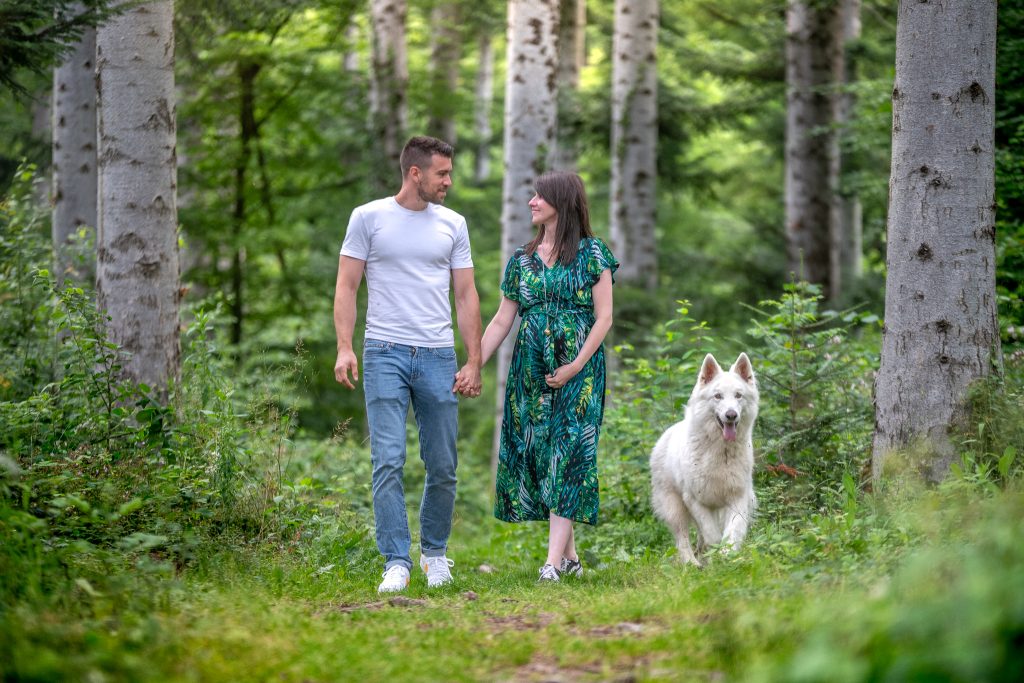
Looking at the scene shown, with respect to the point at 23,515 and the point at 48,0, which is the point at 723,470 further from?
the point at 48,0

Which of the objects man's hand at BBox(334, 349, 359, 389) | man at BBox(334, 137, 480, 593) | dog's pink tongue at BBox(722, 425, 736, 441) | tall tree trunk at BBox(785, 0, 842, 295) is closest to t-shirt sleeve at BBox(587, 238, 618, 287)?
man at BBox(334, 137, 480, 593)

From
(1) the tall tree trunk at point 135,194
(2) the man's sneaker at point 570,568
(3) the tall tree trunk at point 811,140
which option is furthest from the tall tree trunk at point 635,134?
(2) the man's sneaker at point 570,568

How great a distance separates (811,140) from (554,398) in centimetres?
1006

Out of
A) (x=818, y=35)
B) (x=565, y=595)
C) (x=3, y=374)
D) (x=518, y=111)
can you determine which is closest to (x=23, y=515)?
(x=565, y=595)

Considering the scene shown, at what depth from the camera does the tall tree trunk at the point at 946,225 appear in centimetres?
552

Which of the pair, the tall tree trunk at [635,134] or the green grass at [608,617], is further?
the tall tree trunk at [635,134]

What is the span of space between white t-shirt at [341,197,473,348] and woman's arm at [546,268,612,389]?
74 cm

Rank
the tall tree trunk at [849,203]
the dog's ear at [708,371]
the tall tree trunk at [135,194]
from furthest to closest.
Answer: the tall tree trunk at [849,203] < the tall tree trunk at [135,194] < the dog's ear at [708,371]

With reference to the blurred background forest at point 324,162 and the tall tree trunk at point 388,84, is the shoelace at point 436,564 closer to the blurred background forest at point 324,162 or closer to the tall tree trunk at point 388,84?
the blurred background forest at point 324,162

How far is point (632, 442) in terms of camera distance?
8.29m

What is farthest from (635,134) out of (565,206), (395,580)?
(395,580)

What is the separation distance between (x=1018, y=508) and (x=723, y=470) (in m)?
2.79

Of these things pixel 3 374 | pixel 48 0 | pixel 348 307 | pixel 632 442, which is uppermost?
pixel 48 0

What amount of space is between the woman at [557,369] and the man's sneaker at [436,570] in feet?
1.49
